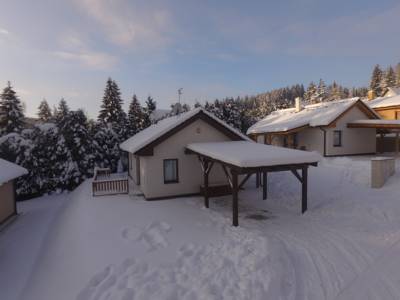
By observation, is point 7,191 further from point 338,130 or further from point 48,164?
point 338,130

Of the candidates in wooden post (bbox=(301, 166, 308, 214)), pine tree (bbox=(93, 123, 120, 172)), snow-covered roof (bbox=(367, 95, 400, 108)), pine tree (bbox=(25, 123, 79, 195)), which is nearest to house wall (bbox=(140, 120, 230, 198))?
wooden post (bbox=(301, 166, 308, 214))

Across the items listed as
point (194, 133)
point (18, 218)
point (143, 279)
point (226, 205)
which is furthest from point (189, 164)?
point (18, 218)

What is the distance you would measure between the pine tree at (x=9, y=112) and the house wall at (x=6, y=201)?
Result: 56.3 feet

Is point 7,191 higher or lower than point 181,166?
lower

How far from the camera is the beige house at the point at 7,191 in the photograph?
45.2 feet

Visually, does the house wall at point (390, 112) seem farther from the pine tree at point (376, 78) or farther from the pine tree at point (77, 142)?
the pine tree at point (376, 78)

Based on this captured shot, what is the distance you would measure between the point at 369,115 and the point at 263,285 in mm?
22658

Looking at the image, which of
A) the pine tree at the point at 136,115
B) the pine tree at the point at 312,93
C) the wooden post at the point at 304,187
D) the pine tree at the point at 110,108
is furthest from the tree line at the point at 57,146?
the pine tree at the point at 312,93

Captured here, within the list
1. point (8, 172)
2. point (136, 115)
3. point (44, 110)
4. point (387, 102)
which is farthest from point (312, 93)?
point (8, 172)

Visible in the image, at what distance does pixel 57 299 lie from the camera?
6055mm

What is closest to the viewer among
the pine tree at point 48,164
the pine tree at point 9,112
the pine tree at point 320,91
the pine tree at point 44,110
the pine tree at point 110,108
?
the pine tree at point 48,164

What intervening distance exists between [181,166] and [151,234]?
5.64m

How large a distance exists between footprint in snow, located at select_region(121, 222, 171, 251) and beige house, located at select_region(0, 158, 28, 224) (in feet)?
26.2

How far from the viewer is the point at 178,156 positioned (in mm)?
14367
